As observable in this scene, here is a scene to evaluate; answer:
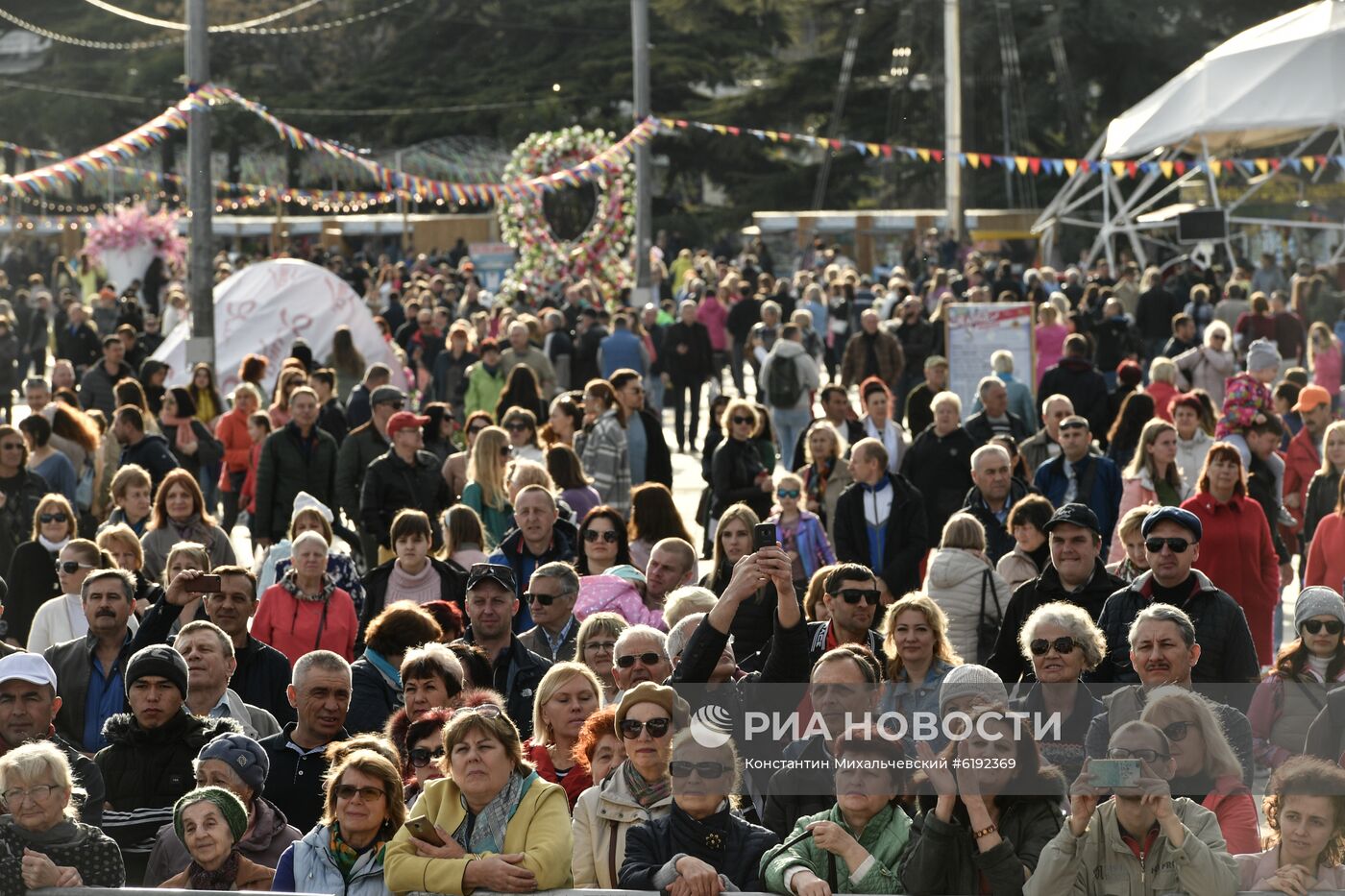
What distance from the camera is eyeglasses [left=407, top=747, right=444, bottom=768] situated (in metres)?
6.71

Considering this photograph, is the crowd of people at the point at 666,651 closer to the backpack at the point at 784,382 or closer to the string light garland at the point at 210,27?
the backpack at the point at 784,382

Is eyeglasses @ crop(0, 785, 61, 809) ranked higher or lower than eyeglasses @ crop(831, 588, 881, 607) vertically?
lower

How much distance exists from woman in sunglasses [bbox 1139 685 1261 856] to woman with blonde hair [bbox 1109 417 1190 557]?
548cm

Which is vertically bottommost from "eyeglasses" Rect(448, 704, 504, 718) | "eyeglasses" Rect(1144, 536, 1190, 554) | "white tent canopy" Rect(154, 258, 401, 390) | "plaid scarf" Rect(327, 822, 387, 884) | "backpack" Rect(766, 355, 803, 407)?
"plaid scarf" Rect(327, 822, 387, 884)

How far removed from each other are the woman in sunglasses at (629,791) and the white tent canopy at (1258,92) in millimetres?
27033

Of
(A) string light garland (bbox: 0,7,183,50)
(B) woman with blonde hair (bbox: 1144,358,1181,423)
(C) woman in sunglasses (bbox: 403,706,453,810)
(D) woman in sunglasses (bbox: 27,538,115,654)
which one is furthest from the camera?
(A) string light garland (bbox: 0,7,183,50)

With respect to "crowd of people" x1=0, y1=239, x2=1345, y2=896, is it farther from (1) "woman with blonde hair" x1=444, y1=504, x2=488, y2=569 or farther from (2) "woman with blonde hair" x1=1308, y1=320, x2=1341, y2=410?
(2) "woman with blonde hair" x1=1308, y1=320, x2=1341, y2=410

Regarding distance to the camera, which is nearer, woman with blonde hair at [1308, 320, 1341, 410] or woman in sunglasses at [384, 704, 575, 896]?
woman in sunglasses at [384, 704, 575, 896]

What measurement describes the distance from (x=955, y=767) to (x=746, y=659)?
2.67 m

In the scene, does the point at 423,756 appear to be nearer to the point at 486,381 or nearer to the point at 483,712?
the point at 483,712

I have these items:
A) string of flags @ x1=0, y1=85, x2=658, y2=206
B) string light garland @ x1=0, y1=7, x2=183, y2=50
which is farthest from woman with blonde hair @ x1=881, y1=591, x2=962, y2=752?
string light garland @ x1=0, y1=7, x2=183, y2=50

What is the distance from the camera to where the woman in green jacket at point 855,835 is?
18.9 feet

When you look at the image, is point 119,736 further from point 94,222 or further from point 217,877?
point 94,222

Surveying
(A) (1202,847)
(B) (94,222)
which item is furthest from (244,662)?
(B) (94,222)
